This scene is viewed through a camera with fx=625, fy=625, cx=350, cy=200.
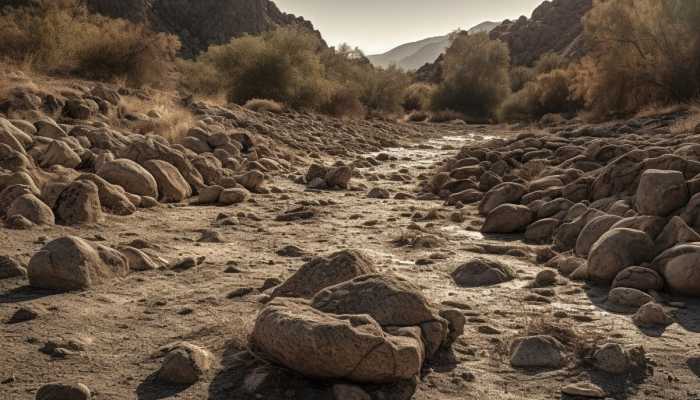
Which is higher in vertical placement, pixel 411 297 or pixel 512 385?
pixel 411 297

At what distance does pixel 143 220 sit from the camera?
5891mm

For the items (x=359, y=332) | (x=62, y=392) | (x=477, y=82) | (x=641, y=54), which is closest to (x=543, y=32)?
(x=477, y=82)

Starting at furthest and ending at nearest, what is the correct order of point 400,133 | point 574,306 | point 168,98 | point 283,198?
point 400,133, point 168,98, point 283,198, point 574,306

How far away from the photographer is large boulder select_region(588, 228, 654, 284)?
408 centimetres

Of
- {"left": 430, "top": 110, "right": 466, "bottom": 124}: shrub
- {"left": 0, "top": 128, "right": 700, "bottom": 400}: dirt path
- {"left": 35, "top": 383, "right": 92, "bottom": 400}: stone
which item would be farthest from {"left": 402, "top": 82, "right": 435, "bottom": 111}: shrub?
{"left": 35, "top": 383, "right": 92, "bottom": 400}: stone

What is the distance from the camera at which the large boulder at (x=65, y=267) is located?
12.0 ft

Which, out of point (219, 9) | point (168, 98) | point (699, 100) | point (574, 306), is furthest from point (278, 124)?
point (219, 9)

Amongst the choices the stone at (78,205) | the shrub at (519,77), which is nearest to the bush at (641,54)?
the stone at (78,205)

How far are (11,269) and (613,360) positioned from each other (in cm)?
346

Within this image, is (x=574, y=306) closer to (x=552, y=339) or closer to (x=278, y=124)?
(x=552, y=339)

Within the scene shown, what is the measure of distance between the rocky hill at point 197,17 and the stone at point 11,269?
40.9 m

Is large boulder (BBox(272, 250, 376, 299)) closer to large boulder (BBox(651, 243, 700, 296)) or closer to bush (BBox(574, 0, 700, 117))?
large boulder (BBox(651, 243, 700, 296))

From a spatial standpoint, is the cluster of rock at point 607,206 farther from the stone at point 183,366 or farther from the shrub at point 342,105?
the shrub at point 342,105

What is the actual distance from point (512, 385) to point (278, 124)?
11.6 metres
